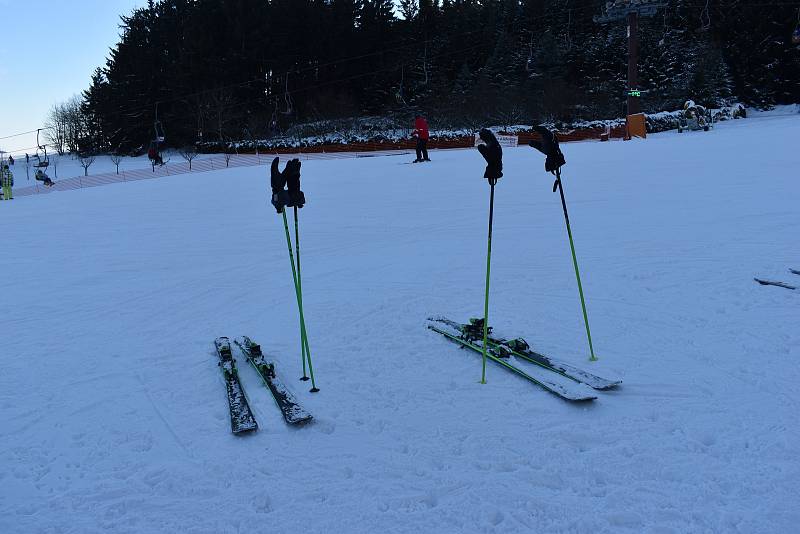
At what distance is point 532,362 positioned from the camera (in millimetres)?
4105

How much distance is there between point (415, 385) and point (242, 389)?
1.25 meters

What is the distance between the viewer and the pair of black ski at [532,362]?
3.59m

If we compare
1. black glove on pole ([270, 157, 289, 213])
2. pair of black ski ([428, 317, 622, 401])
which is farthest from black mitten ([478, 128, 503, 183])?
black glove on pole ([270, 157, 289, 213])

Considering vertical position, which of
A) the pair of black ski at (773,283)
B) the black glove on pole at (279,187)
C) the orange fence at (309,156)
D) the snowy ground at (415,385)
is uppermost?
the orange fence at (309,156)

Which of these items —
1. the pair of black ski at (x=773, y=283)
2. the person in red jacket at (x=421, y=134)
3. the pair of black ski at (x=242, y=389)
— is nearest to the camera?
the pair of black ski at (x=242, y=389)

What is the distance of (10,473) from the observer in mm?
3053

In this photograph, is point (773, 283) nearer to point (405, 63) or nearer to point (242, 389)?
point (242, 389)

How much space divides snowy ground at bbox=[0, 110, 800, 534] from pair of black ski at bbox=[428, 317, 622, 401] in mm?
97

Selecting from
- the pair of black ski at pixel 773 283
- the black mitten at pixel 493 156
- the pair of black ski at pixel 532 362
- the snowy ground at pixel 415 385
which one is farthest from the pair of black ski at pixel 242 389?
the pair of black ski at pixel 773 283

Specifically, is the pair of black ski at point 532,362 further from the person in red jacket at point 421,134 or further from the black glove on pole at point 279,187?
the person in red jacket at point 421,134

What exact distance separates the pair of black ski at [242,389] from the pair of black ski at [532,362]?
4.98 feet

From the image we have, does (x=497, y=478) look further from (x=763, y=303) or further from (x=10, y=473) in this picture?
(x=763, y=303)

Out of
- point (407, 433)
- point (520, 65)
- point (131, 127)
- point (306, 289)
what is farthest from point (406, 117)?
point (407, 433)

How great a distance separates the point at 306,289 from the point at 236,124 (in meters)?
46.8
